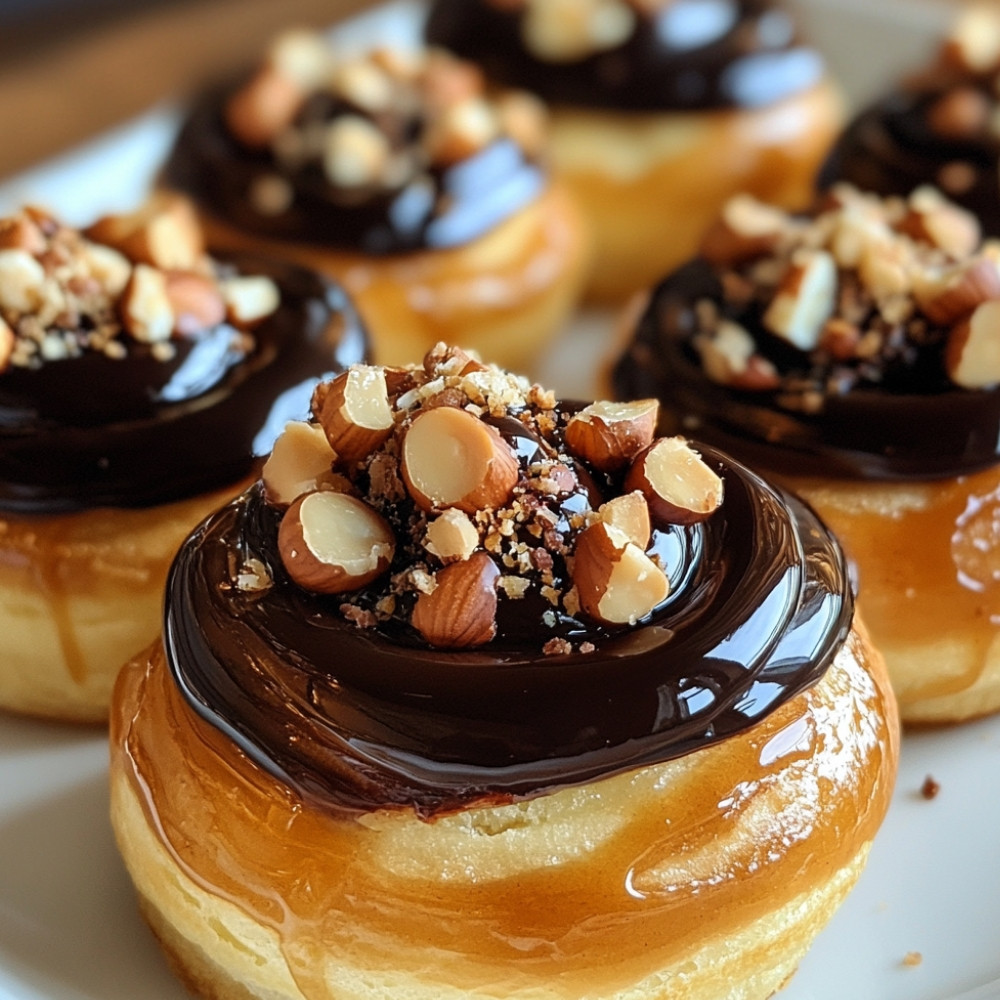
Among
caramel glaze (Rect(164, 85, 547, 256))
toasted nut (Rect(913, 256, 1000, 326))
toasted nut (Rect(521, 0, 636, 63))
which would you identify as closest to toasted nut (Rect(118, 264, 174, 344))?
caramel glaze (Rect(164, 85, 547, 256))

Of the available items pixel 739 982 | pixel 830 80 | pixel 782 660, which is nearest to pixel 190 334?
pixel 782 660

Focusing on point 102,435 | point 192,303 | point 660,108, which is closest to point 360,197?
point 192,303

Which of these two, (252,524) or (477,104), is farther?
(477,104)

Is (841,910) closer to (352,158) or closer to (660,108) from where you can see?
(352,158)

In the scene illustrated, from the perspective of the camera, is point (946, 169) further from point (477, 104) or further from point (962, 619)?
point (962, 619)

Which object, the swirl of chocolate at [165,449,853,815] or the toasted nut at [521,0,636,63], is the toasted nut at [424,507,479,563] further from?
the toasted nut at [521,0,636,63]
